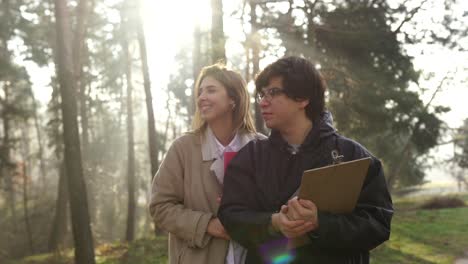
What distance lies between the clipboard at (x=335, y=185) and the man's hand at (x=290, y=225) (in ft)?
0.33

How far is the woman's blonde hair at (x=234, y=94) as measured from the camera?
3107mm

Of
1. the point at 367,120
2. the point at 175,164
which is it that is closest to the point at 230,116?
the point at 175,164

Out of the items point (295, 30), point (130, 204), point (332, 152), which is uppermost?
point (295, 30)

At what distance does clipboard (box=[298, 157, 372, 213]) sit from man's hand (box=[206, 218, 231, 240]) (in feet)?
2.44

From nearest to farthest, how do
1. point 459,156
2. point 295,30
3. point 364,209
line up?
point 364,209 < point 295,30 < point 459,156

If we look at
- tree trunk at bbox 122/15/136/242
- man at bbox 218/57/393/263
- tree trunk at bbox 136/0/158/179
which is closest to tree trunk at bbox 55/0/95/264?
tree trunk at bbox 136/0/158/179

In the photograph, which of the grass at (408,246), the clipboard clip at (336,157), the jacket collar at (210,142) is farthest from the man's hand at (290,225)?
the grass at (408,246)

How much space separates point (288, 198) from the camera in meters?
2.32

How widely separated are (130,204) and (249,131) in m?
16.9

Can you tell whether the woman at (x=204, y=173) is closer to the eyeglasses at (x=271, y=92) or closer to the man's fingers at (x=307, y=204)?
the eyeglasses at (x=271, y=92)

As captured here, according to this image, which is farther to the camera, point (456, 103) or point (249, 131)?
point (456, 103)

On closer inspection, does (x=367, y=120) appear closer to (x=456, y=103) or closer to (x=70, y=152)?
(x=456, y=103)

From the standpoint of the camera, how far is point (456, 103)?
61.3ft

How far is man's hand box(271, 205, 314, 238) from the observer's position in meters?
2.05
